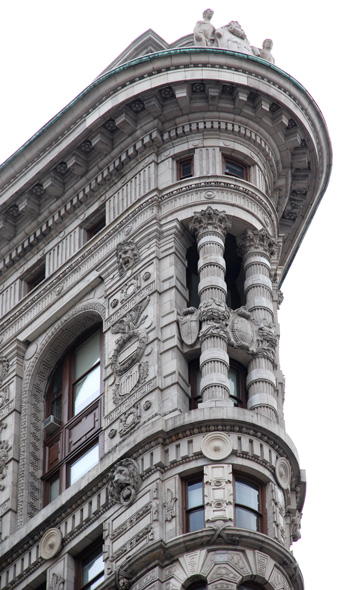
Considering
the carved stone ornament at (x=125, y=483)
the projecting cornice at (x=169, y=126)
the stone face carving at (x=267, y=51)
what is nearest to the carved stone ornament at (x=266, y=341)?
the carved stone ornament at (x=125, y=483)

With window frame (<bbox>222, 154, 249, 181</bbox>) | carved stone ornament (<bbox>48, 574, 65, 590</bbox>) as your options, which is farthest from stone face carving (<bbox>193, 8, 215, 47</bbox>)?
carved stone ornament (<bbox>48, 574, 65, 590</bbox>)

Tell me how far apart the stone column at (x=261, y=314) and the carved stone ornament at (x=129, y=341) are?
3.17 metres

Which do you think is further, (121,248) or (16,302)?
(16,302)

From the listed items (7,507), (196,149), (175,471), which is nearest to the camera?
(175,471)

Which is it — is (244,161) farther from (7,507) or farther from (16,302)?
(7,507)

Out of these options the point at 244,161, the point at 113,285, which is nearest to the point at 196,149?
the point at 244,161

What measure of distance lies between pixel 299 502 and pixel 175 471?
4363 millimetres

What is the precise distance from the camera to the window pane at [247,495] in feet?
142

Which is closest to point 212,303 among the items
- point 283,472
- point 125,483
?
point 283,472

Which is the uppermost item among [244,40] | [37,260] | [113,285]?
Answer: [244,40]

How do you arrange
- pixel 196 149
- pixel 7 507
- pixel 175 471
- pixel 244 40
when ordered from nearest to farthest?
pixel 175 471, pixel 7 507, pixel 196 149, pixel 244 40

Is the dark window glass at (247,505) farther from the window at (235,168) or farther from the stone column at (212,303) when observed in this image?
the window at (235,168)

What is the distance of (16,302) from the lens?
55312 millimetres

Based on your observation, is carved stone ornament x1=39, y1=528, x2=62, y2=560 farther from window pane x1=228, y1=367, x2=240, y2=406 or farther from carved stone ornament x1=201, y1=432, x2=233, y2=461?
window pane x1=228, y1=367, x2=240, y2=406
